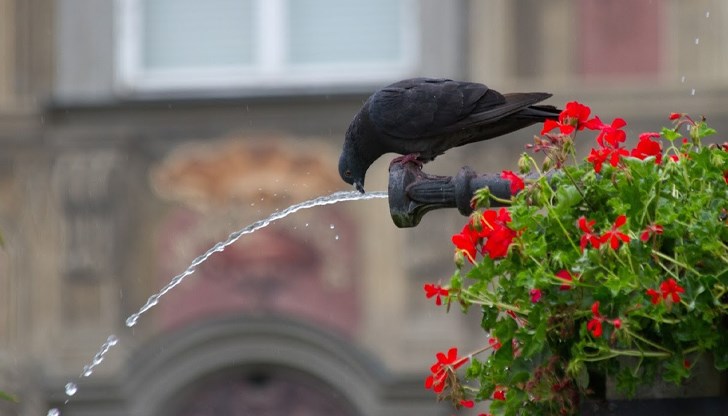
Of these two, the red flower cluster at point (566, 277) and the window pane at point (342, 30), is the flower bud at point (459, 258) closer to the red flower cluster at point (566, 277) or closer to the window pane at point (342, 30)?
the red flower cluster at point (566, 277)

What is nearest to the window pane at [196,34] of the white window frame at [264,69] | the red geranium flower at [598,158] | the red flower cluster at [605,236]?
the white window frame at [264,69]

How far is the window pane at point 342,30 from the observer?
10.5 meters

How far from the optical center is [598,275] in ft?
8.80

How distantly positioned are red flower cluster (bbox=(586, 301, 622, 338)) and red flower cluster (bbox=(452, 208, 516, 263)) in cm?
20

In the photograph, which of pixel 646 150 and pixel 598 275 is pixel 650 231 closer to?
pixel 598 275

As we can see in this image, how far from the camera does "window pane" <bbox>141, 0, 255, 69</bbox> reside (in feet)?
34.6

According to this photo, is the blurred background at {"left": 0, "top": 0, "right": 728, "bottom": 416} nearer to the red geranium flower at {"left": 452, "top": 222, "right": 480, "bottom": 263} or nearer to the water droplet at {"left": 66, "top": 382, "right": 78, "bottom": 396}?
the water droplet at {"left": 66, "top": 382, "right": 78, "bottom": 396}

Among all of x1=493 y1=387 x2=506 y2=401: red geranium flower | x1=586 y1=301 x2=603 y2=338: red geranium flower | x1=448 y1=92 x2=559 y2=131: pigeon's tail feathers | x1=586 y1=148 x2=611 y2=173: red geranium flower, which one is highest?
x1=586 y1=148 x2=611 y2=173: red geranium flower

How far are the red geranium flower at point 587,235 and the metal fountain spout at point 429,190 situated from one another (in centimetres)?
32

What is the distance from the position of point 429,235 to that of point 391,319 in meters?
0.47

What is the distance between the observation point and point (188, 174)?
33.7 ft

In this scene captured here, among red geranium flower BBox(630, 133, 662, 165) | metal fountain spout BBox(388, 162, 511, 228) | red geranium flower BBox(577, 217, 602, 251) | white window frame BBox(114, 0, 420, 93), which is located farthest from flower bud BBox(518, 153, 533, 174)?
white window frame BBox(114, 0, 420, 93)

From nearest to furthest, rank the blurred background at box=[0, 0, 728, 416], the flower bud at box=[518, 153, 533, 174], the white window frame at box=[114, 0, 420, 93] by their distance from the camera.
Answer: the flower bud at box=[518, 153, 533, 174] < the blurred background at box=[0, 0, 728, 416] < the white window frame at box=[114, 0, 420, 93]

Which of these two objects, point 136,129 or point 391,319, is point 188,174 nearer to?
point 136,129
